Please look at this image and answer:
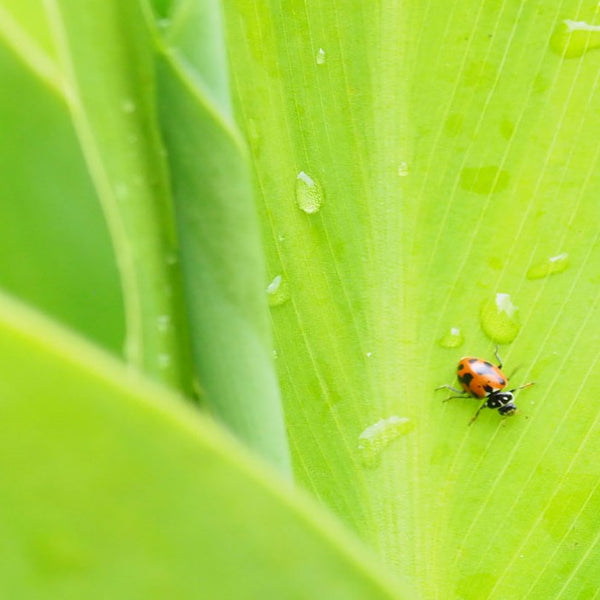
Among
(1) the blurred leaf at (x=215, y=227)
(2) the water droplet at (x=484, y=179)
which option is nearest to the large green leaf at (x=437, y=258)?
(2) the water droplet at (x=484, y=179)

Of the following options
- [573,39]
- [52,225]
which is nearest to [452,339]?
[573,39]

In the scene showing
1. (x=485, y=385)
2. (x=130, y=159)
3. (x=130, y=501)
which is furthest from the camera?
(x=485, y=385)

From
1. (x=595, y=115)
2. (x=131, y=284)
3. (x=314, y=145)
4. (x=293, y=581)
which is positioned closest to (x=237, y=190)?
(x=131, y=284)

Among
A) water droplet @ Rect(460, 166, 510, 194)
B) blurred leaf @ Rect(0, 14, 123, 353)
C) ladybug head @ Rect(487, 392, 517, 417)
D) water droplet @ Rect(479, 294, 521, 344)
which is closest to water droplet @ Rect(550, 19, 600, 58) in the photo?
water droplet @ Rect(460, 166, 510, 194)

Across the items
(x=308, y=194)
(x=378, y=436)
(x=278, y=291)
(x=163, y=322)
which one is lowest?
(x=378, y=436)

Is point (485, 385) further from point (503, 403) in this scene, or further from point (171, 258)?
point (171, 258)

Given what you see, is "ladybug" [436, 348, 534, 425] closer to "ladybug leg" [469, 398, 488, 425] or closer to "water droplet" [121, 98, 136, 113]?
"ladybug leg" [469, 398, 488, 425]

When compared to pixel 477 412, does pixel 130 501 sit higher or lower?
higher

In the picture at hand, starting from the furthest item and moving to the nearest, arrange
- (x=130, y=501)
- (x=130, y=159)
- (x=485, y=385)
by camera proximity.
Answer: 1. (x=485, y=385)
2. (x=130, y=159)
3. (x=130, y=501)
